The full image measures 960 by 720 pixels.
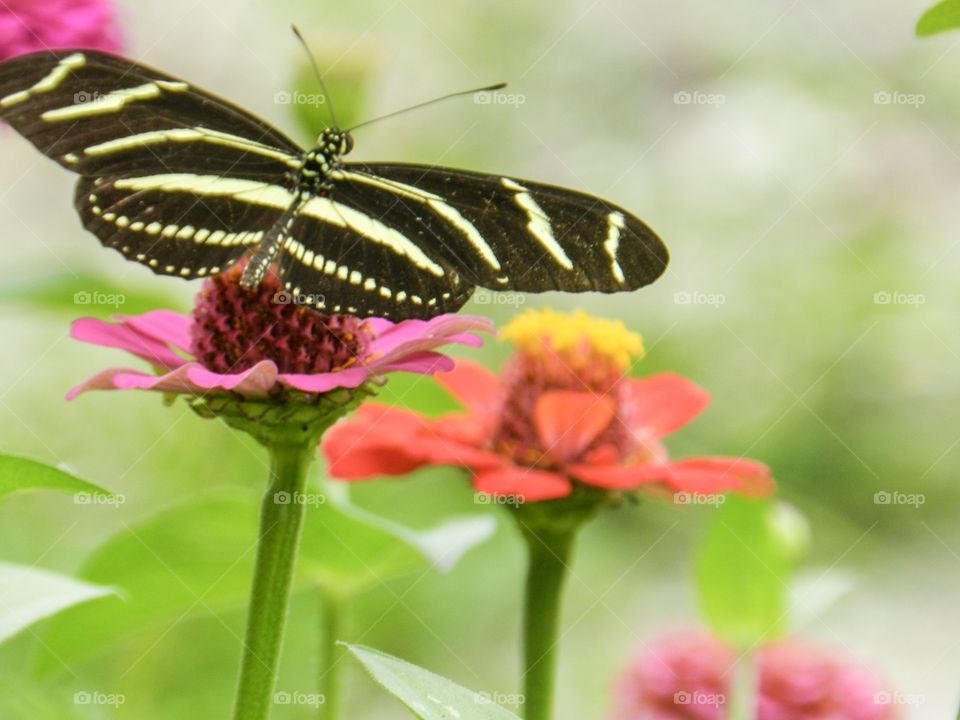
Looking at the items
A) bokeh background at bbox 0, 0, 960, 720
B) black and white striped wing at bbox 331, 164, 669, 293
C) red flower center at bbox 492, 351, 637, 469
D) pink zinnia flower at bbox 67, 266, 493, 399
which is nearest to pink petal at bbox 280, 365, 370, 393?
pink zinnia flower at bbox 67, 266, 493, 399

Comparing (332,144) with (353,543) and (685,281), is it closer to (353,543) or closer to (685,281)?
(353,543)

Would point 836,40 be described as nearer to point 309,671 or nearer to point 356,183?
point 309,671

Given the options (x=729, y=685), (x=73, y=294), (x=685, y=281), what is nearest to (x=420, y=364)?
(x=73, y=294)

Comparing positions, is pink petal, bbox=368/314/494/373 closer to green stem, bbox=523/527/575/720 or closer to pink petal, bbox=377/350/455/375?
pink petal, bbox=377/350/455/375

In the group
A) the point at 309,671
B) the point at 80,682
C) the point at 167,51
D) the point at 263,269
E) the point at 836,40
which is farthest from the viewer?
the point at 836,40

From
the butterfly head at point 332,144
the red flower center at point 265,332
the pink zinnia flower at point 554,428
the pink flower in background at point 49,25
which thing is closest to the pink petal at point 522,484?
the pink zinnia flower at point 554,428

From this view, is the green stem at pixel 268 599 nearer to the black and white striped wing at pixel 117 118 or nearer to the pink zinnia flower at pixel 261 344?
the pink zinnia flower at pixel 261 344

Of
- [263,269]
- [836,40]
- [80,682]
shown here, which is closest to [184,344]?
[263,269]
